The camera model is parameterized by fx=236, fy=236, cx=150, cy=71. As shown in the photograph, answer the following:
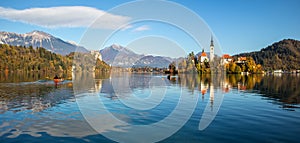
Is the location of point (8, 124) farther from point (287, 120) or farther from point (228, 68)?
point (228, 68)

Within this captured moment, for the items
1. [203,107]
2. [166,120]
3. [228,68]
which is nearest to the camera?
[166,120]

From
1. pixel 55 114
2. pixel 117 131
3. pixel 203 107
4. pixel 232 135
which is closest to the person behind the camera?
pixel 232 135

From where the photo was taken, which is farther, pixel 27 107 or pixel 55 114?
pixel 27 107

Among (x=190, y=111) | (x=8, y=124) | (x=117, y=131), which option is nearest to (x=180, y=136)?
(x=117, y=131)

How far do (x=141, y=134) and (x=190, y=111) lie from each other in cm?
1026

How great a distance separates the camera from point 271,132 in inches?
702

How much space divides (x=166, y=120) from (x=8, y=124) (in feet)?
44.1

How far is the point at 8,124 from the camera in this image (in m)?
19.6

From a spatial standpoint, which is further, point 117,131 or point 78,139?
point 117,131

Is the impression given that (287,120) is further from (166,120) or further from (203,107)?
(166,120)

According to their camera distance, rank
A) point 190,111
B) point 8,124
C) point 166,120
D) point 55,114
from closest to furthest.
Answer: point 8,124, point 166,120, point 55,114, point 190,111

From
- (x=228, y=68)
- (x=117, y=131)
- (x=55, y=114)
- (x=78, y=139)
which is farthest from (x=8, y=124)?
(x=228, y=68)

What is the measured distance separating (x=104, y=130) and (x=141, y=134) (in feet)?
10.2

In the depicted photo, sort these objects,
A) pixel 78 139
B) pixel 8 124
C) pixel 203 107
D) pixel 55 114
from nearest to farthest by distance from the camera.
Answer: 1. pixel 78 139
2. pixel 8 124
3. pixel 55 114
4. pixel 203 107
